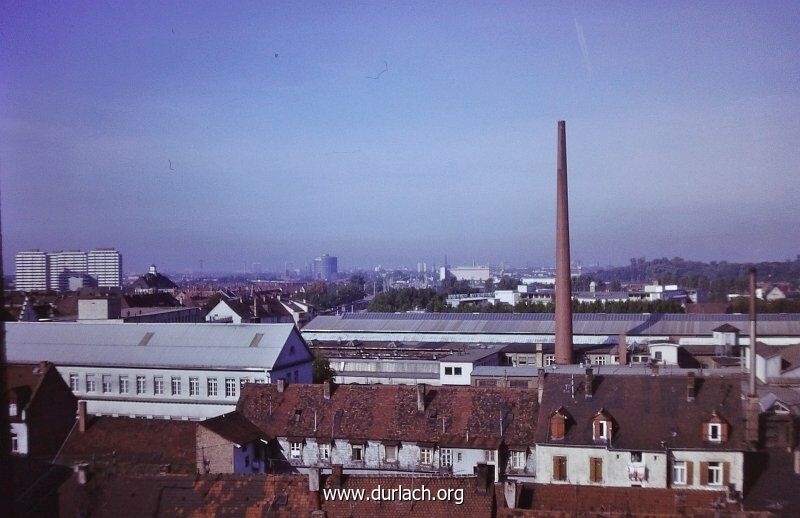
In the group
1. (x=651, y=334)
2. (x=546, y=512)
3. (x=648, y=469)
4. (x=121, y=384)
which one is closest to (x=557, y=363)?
(x=651, y=334)

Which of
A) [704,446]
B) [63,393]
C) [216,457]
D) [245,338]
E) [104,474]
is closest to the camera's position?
[104,474]

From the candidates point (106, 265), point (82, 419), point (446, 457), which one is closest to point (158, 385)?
point (82, 419)

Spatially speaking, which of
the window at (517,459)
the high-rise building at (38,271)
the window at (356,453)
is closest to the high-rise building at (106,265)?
the high-rise building at (38,271)

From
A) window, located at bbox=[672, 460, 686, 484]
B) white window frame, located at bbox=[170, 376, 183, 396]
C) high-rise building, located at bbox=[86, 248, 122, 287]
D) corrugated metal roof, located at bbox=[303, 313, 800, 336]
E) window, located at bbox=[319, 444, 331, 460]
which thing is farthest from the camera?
high-rise building, located at bbox=[86, 248, 122, 287]

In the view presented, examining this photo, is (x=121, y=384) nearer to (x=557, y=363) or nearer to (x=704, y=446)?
(x=557, y=363)

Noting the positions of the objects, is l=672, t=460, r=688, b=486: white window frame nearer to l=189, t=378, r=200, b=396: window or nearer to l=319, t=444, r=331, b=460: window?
l=319, t=444, r=331, b=460: window

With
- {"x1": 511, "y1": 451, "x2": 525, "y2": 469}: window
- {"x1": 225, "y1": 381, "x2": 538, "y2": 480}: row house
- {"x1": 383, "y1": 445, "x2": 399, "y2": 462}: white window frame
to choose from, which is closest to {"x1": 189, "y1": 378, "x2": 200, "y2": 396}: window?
{"x1": 225, "y1": 381, "x2": 538, "y2": 480}: row house
